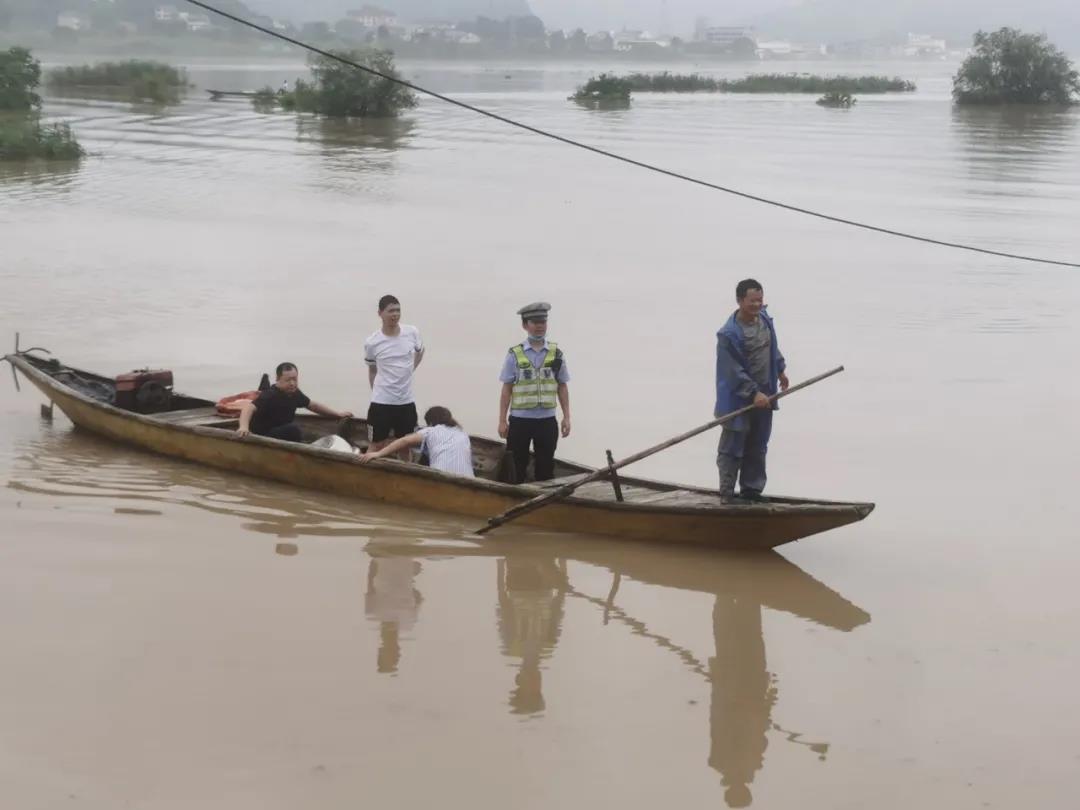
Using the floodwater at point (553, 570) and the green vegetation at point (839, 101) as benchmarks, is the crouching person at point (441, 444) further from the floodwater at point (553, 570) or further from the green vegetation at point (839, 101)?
the green vegetation at point (839, 101)

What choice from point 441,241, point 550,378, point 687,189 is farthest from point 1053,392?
point 687,189

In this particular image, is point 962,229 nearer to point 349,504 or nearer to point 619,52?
point 349,504

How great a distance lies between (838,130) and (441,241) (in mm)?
28152

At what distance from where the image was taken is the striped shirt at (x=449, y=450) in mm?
9562

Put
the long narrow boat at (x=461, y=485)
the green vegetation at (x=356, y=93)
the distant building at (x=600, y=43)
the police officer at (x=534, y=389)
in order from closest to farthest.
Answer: the long narrow boat at (x=461, y=485) → the police officer at (x=534, y=389) → the green vegetation at (x=356, y=93) → the distant building at (x=600, y=43)

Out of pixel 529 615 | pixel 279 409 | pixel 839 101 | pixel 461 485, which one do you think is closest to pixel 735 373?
pixel 529 615

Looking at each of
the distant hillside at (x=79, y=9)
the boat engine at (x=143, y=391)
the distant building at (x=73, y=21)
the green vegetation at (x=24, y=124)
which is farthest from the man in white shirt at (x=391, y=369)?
the distant hillside at (x=79, y=9)

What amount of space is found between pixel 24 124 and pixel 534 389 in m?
30.2

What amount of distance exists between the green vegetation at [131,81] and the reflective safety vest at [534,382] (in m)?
47.6

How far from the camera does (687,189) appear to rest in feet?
103

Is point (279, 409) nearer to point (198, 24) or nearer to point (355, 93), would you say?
point (355, 93)

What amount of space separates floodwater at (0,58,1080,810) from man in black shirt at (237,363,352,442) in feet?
1.31

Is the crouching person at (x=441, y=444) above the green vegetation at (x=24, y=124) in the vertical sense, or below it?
below

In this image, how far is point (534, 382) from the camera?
30.1ft
